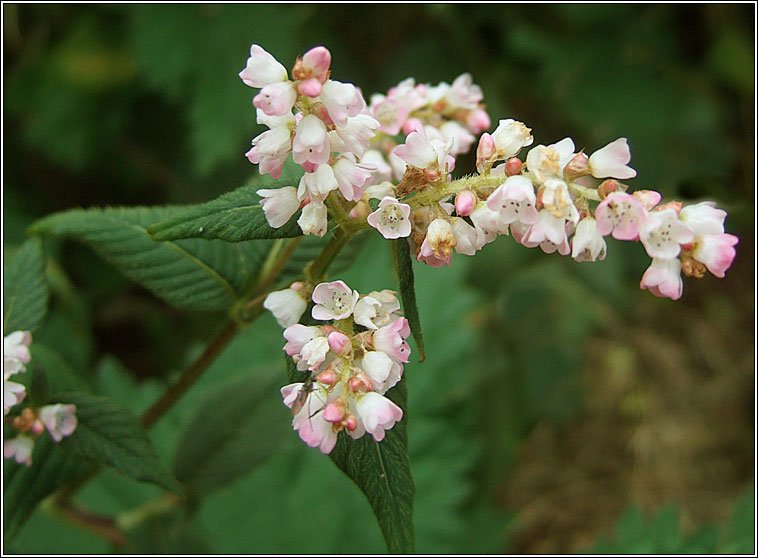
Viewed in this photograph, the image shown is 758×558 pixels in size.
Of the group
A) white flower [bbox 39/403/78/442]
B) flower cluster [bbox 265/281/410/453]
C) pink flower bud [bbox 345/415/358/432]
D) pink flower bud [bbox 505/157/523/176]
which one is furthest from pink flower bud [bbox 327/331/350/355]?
white flower [bbox 39/403/78/442]

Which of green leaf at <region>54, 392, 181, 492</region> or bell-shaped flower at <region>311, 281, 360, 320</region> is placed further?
green leaf at <region>54, 392, 181, 492</region>

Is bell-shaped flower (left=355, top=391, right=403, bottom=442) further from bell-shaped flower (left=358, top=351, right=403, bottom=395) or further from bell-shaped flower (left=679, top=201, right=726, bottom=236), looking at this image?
bell-shaped flower (left=679, top=201, right=726, bottom=236)

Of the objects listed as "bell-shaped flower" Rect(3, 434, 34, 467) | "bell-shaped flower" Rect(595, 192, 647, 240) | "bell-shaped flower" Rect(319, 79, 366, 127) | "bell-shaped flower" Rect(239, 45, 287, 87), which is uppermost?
"bell-shaped flower" Rect(239, 45, 287, 87)

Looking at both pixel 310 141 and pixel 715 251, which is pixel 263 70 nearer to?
pixel 310 141

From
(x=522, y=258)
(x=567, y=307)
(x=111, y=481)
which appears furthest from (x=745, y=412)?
(x=111, y=481)

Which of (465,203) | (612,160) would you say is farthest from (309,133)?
(612,160)

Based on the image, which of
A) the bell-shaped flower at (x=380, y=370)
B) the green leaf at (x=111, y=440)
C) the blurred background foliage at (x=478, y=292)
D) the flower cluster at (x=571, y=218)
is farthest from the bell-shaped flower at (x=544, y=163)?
the blurred background foliage at (x=478, y=292)

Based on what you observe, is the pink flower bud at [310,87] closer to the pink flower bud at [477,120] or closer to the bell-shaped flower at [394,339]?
the bell-shaped flower at [394,339]

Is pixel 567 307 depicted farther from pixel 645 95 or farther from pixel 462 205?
pixel 462 205
